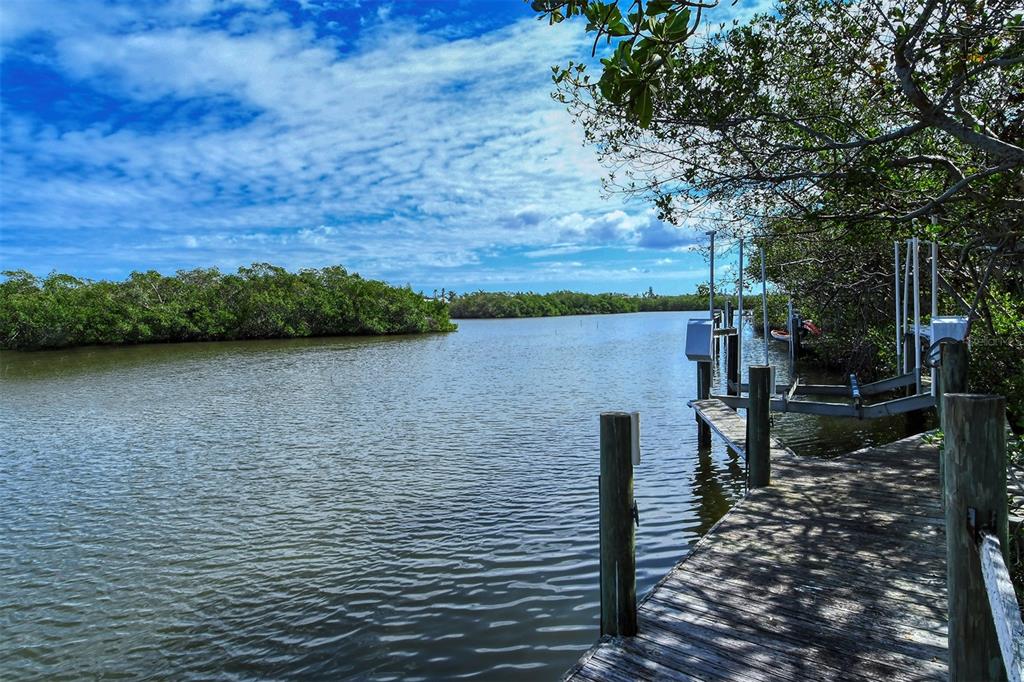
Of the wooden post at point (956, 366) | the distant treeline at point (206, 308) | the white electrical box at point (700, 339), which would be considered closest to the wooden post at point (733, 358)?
the white electrical box at point (700, 339)

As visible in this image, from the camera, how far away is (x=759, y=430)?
657cm

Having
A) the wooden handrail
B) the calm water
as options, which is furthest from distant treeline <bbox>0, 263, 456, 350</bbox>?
the wooden handrail

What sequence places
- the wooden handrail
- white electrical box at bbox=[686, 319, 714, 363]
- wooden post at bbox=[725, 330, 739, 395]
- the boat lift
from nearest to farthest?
1. the wooden handrail
2. the boat lift
3. white electrical box at bbox=[686, 319, 714, 363]
4. wooden post at bbox=[725, 330, 739, 395]

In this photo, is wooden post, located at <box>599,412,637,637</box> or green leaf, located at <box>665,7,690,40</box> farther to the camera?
wooden post, located at <box>599,412,637,637</box>

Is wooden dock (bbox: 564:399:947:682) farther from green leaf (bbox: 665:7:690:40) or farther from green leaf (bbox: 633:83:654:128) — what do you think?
green leaf (bbox: 665:7:690:40)

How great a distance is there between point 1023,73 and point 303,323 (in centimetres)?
6122

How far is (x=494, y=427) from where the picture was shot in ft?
45.1

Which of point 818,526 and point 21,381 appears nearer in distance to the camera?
point 818,526

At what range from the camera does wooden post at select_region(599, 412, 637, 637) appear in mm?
3814

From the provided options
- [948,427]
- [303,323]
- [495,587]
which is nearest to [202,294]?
[303,323]

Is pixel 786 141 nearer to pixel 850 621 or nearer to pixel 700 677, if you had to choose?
pixel 850 621

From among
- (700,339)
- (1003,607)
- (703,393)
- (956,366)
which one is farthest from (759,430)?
(703,393)

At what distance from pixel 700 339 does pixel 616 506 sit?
7.58 meters

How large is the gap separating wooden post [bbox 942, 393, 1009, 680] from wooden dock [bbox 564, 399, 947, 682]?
1150mm
